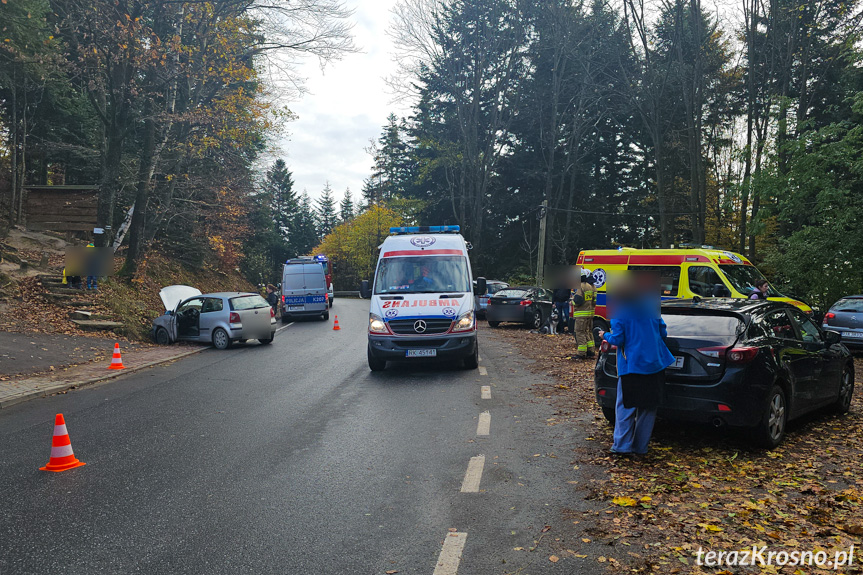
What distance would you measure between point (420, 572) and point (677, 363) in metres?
3.88

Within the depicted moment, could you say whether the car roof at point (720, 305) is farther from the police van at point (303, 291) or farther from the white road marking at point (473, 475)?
the police van at point (303, 291)

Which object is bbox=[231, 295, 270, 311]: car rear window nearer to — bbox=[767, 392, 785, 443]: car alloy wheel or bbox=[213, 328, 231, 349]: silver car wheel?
bbox=[213, 328, 231, 349]: silver car wheel

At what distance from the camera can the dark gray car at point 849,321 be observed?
1395 centimetres

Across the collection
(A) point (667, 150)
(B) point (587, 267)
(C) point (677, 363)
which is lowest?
(C) point (677, 363)

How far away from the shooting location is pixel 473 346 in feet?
40.3

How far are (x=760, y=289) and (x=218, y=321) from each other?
13.9 m

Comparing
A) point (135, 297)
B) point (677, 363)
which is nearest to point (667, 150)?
point (135, 297)

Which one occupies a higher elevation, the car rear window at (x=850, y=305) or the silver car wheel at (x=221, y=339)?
the car rear window at (x=850, y=305)

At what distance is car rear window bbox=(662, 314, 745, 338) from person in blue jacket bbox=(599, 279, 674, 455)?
49 cm

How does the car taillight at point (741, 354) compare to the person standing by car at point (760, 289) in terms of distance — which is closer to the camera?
the car taillight at point (741, 354)

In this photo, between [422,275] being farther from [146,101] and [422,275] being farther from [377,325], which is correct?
[146,101]

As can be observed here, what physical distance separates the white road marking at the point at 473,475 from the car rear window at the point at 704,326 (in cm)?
243

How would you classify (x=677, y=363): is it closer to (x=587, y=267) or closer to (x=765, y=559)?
(x=765, y=559)

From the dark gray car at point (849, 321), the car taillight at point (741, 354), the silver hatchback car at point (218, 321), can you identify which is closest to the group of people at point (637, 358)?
the car taillight at point (741, 354)
